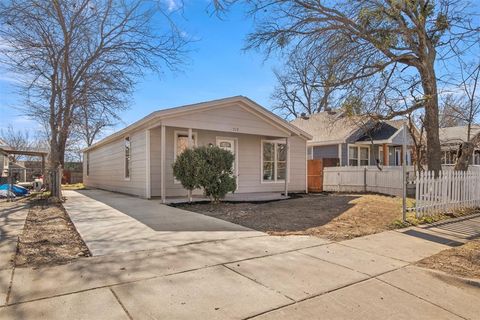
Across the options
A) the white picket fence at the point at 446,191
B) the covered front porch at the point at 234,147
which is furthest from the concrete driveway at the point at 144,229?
the white picket fence at the point at 446,191

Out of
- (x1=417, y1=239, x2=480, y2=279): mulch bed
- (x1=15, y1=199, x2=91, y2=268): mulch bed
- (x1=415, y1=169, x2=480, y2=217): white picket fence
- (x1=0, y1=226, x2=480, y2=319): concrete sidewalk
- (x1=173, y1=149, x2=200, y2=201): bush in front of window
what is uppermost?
(x1=173, y1=149, x2=200, y2=201): bush in front of window

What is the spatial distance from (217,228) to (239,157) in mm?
7222

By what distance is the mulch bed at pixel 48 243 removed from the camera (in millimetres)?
4379

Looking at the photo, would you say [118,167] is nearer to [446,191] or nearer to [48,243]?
[48,243]

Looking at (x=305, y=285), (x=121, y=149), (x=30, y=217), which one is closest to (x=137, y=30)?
(x=121, y=149)

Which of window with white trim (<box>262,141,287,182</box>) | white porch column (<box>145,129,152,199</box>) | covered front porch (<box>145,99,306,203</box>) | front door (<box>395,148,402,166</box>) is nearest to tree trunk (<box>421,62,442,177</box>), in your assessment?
covered front porch (<box>145,99,306,203</box>)

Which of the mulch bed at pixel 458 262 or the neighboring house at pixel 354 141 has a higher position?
the neighboring house at pixel 354 141

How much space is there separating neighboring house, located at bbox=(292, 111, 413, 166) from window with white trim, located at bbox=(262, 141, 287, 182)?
5935 mm

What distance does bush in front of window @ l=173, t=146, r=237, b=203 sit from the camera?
9742 mm

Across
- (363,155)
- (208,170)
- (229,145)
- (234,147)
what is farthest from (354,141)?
(208,170)

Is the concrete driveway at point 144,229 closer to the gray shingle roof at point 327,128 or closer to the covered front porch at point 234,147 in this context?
the covered front porch at point 234,147

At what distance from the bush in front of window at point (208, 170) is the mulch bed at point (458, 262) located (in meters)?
6.05

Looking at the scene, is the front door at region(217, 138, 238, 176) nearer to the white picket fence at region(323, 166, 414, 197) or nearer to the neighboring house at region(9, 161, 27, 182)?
the white picket fence at region(323, 166, 414, 197)

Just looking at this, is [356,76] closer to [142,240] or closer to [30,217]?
[142,240]
